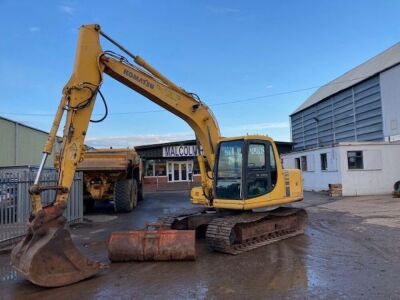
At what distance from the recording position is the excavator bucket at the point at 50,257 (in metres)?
6.05

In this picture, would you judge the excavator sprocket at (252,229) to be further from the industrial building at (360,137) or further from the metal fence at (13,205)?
the industrial building at (360,137)

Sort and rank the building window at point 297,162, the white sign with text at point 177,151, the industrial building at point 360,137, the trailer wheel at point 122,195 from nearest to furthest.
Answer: the trailer wheel at point 122,195, the industrial building at point 360,137, the building window at point 297,162, the white sign with text at point 177,151

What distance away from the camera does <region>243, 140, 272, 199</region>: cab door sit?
904cm

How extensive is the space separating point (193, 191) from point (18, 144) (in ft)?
70.7

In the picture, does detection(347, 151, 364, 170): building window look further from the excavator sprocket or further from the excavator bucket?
the excavator bucket

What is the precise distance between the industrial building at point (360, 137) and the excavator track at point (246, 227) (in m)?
12.5

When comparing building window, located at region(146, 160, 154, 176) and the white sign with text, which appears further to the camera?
building window, located at region(146, 160, 154, 176)

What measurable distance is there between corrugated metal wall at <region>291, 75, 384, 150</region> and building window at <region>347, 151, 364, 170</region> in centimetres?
363

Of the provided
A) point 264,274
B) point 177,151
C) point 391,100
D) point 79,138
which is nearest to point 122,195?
point 79,138

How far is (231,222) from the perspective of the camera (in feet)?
28.1

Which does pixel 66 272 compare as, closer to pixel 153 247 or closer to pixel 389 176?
pixel 153 247

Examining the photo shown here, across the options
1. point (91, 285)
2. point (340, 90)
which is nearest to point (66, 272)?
point (91, 285)

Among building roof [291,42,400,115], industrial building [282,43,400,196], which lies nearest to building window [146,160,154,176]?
industrial building [282,43,400,196]

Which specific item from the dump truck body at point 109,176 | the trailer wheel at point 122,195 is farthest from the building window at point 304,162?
the trailer wheel at point 122,195
